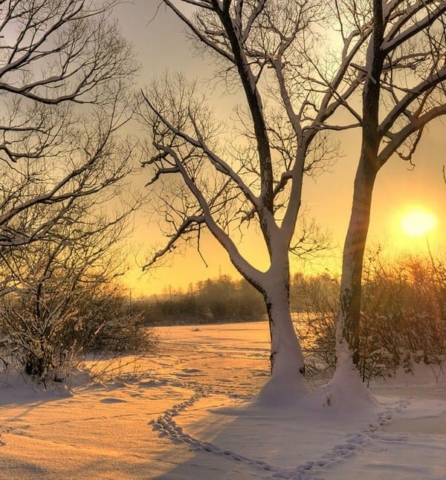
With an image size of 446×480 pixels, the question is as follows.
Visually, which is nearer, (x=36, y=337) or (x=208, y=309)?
(x=36, y=337)

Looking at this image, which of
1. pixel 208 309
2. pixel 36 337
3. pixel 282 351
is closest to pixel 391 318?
pixel 282 351

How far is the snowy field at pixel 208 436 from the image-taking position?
4.50 meters

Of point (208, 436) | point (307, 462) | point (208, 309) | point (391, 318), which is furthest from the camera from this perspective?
point (208, 309)

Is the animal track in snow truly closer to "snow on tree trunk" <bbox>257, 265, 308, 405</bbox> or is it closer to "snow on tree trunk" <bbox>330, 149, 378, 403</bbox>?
"snow on tree trunk" <bbox>330, 149, 378, 403</bbox>

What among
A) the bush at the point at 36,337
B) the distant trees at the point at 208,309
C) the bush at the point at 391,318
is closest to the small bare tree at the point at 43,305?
the bush at the point at 36,337

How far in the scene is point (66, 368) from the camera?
1130 cm

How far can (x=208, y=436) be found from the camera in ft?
19.3

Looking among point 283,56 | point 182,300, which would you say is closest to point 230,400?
point 283,56

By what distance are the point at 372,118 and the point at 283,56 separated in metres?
2.76

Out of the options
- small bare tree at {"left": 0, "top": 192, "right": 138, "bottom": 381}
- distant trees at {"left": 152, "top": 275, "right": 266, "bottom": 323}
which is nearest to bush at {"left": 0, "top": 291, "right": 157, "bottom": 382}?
small bare tree at {"left": 0, "top": 192, "right": 138, "bottom": 381}

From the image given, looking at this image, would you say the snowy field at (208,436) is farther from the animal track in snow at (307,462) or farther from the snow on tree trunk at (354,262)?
the snow on tree trunk at (354,262)

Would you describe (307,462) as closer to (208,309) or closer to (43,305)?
(43,305)

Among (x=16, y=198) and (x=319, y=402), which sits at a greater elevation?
(x=16, y=198)

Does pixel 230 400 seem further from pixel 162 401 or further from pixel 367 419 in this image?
pixel 367 419
